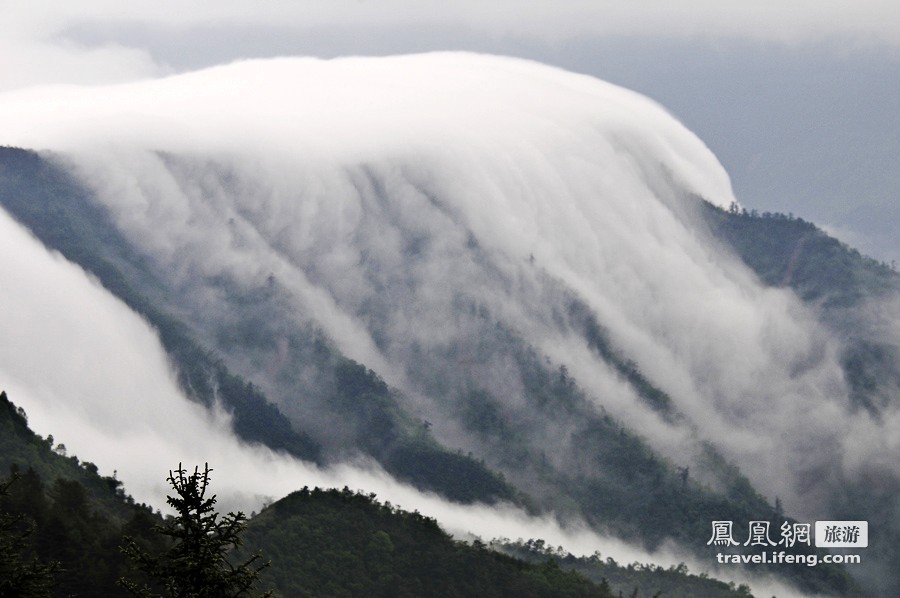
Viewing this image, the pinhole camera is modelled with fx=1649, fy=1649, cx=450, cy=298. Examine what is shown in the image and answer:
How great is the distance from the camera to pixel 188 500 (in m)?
68.0

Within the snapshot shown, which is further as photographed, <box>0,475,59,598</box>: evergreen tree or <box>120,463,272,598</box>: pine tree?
<box>0,475,59,598</box>: evergreen tree

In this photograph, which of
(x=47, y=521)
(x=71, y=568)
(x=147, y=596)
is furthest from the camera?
(x=47, y=521)

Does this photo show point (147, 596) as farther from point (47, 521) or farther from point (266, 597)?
point (47, 521)

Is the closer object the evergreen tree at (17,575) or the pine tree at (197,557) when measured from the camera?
the pine tree at (197,557)

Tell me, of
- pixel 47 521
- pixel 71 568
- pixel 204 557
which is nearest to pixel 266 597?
pixel 204 557

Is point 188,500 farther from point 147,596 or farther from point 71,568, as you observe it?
point 71,568

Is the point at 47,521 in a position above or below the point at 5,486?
above

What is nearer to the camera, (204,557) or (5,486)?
(204,557)

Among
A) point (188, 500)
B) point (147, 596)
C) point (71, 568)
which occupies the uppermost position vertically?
point (71, 568)

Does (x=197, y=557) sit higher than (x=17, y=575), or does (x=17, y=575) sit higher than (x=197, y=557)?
(x=197, y=557)

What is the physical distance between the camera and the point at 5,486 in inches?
3014

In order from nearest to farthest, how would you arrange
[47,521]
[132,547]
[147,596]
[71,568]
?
[147,596], [132,547], [71,568], [47,521]

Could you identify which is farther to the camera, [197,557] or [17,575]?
[17,575]

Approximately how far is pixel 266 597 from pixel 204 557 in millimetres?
4062
